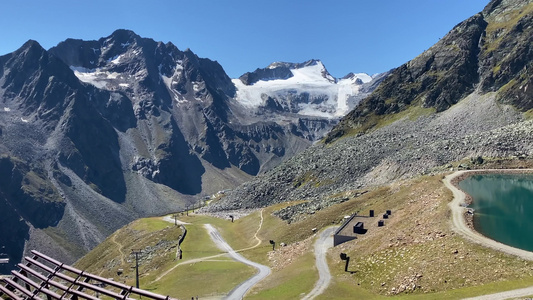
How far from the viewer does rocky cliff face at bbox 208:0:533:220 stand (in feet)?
350

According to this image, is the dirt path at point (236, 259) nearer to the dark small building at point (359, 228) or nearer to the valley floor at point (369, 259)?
the valley floor at point (369, 259)

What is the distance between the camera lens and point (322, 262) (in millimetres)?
59031

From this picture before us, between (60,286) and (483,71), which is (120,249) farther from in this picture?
(483,71)

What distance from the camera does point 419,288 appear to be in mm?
40344

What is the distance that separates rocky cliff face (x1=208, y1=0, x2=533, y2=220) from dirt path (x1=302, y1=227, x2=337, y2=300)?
23802 mm

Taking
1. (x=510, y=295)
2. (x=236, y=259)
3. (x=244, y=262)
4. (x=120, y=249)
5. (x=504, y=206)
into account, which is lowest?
(x=244, y=262)

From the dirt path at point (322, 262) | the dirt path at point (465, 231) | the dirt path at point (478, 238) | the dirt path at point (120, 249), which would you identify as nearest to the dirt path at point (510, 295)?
the dirt path at point (478, 238)

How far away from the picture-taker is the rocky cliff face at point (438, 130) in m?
107

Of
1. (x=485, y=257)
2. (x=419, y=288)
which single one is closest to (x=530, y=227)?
(x=485, y=257)

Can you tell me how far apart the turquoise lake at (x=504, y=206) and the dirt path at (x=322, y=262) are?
20.4m

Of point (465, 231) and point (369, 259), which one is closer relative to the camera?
point (465, 231)

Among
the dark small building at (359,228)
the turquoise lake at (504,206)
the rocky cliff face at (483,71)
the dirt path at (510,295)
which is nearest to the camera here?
the dirt path at (510,295)

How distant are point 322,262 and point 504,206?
1224 inches

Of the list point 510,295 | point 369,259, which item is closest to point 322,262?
point 369,259
